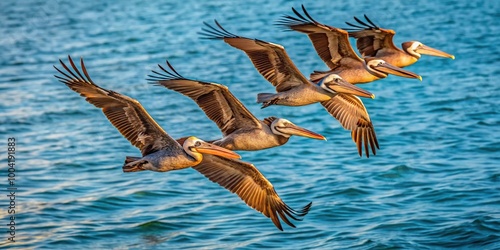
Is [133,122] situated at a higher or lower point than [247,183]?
higher

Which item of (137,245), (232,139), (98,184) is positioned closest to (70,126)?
(98,184)

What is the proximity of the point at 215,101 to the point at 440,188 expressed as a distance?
5.52 metres

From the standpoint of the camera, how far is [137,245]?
16.3 meters

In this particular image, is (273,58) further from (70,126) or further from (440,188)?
(70,126)

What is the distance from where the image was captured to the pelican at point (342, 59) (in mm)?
14688

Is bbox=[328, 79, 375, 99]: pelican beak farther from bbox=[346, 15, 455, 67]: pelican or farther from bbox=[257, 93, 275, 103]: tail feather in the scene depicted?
bbox=[346, 15, 455, 67]: pelican

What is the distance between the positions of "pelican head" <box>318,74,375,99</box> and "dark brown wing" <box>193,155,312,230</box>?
142 cm

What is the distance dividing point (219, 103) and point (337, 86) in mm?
1695

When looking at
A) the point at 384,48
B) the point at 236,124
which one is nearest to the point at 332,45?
the point at 384,48

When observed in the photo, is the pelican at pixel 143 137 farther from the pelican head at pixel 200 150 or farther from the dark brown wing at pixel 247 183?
the dark brown wing at pixel 247 183

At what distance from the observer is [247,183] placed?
1401 centimetres

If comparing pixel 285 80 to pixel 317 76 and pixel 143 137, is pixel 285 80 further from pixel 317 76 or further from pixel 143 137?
pixel 143 137

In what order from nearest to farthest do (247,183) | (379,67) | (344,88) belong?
1. (247,183)
2. (344,88)
3. (379,67)

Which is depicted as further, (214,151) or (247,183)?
(247,183)
